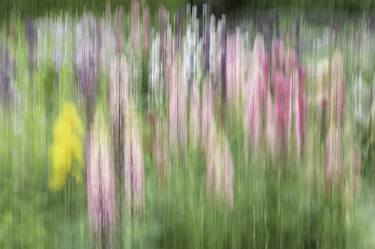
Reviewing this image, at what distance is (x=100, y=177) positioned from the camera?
163 cm

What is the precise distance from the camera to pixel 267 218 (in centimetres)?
188

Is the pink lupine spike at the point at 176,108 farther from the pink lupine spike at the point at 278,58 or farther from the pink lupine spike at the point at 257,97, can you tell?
the pink lupine spike at the point at 278,58

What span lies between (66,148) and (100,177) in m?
0.27

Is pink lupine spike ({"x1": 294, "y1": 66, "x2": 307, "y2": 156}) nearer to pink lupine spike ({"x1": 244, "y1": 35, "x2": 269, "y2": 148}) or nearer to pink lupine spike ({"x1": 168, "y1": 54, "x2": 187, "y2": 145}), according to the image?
pink lupine spike ({"x1": 244, "y1": 35, "x2": 269, "y2": 148})

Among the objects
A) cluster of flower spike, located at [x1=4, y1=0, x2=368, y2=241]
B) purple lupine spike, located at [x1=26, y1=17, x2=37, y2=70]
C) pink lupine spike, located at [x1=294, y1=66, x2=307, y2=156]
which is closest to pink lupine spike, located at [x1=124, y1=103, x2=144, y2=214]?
cluster of flower spike, located at [x1=4, y1=0, x2=368, y2=241]

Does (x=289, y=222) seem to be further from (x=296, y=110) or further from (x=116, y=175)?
(x=116, y=175)

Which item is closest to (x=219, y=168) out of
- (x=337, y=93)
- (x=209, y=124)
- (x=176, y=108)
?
(x=209, y=124)

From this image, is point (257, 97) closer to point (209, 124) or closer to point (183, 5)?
point (209, 124)

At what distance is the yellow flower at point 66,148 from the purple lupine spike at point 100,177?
0.61ft

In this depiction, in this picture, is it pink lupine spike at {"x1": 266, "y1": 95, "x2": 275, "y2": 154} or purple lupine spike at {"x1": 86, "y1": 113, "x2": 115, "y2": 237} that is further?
pink lupine spike at {"x1": 266, "y1": 95, "x2": 275, "y2": 154}

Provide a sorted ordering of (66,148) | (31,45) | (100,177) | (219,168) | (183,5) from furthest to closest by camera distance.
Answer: (183,5) → (31,45) → (66,148) → (219,168) → (100,177)

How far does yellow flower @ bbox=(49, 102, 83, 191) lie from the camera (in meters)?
1.83

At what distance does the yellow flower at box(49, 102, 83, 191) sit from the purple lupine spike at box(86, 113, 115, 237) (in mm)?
187

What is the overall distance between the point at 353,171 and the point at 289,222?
241 mm
